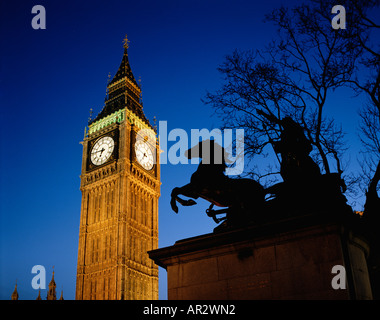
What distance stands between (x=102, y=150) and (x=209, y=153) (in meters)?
51.3

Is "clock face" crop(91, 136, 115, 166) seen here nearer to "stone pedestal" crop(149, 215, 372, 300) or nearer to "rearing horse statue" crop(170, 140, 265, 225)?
"rearing horse statue" crop(170, 140, 265, 225)

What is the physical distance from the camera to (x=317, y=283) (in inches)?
207

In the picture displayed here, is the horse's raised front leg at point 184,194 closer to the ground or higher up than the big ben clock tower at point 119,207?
closer to the ground

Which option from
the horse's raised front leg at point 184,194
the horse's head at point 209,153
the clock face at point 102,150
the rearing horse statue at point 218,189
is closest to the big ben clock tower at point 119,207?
the clock face at point 102,150

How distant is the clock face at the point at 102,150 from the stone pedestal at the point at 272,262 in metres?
50.2

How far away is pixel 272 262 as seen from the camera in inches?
222

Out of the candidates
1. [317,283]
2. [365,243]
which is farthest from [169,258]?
[365,243]

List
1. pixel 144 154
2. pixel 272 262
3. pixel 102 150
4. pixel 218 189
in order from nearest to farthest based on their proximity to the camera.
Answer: pixel 272 262, pixel 218 189, pixel 102 150, pixel 144 154

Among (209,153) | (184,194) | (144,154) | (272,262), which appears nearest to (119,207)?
(144,154)

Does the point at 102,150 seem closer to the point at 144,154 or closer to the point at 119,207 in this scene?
the point at 144,154

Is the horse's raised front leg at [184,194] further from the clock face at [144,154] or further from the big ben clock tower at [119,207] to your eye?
the clock face at [144,154]

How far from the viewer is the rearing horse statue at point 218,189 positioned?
668 cm

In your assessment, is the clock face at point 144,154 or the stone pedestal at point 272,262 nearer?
the stone pedestal at point 272,262
